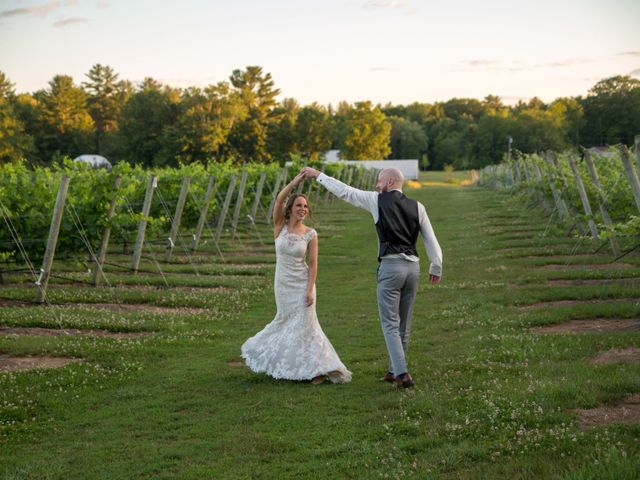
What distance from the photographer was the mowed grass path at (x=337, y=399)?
564cm

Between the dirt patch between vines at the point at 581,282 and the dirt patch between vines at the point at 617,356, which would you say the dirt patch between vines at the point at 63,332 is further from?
the dirt patch between vines at the point at 581,282

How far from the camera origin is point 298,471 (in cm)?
563

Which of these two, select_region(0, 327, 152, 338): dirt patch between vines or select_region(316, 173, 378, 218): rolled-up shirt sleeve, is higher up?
select_region(316, 173, 378, 218): rolled-up shirt sleeve

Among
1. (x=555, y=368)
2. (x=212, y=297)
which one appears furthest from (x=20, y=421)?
(x=212, y=297)

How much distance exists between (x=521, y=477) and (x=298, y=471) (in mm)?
1530

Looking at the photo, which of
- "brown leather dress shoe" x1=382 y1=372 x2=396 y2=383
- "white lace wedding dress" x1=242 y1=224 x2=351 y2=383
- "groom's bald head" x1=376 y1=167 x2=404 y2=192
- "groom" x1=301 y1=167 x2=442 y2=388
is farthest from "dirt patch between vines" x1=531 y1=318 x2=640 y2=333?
"groom's bald head" x1=376 y1=167 x2=404 y2=192

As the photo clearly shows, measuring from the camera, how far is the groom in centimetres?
766

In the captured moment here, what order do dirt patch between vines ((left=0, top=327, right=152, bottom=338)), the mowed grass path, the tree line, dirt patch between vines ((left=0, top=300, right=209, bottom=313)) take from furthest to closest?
the tree line
dirt patch between vines ((left=0, top=300, right=209, bottom=313))
dirt patch between vines ((left=0, top=327, right=152, bottom=338))
the mowed grass path

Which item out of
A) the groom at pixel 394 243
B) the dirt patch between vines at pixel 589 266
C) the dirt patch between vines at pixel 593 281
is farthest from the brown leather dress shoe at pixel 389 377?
the dirt patch between vines at pixel 589 266

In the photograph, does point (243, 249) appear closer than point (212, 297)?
No

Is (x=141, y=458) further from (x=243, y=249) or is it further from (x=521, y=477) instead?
(x=243, y=249)

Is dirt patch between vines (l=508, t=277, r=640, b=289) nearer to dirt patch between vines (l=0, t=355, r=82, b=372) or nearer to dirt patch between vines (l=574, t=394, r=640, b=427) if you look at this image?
dirt patch between vines (l=574, t=394, r=640, b=427)

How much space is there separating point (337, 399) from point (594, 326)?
4546mm

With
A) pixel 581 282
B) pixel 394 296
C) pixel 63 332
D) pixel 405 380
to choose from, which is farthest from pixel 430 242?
pixel 581 282
